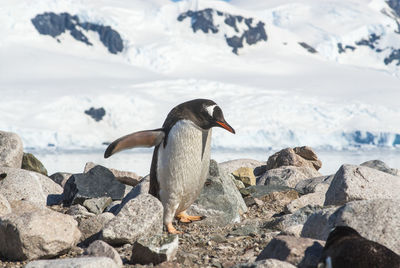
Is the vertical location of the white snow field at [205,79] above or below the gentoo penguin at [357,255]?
below

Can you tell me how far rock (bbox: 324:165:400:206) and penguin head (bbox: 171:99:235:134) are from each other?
142cm

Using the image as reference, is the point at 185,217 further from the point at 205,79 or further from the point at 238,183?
the point at 205,79

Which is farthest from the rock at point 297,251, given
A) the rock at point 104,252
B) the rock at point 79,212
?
the rock at point 79,212

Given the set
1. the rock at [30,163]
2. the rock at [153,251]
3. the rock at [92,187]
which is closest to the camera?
the rock at [153,251]

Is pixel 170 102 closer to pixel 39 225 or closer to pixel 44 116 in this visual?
pixel 44 116

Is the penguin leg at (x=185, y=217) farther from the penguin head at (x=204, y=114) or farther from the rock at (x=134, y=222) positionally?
the penguin head at (x=204, y=114)

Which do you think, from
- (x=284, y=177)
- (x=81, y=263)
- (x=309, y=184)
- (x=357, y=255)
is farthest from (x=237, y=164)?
(x=357, y=255)

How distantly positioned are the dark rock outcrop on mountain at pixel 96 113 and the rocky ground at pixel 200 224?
88359mm

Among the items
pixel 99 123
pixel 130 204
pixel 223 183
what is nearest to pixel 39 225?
pixel 130 204

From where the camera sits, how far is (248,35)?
165250 millimetres

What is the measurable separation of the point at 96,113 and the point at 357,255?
99.1 meters

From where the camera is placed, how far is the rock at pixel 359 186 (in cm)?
541

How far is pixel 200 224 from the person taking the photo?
5.35 meters

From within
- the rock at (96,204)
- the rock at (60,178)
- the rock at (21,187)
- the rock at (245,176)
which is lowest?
the rock at (60,178)
